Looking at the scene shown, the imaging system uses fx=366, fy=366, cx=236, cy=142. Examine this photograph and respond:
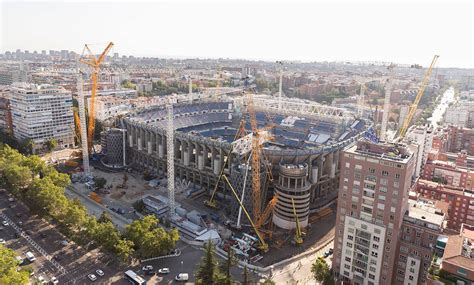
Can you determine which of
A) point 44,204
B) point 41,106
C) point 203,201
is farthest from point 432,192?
point 41,106

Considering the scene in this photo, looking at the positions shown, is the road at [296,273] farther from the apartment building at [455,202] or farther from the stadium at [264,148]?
the apartment building at [455,202]

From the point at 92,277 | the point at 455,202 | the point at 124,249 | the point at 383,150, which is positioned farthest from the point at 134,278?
the point at 455,202

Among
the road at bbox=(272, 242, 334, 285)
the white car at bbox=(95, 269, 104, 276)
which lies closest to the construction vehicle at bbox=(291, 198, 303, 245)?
the road at bbox=(272, 242, 334, 285)

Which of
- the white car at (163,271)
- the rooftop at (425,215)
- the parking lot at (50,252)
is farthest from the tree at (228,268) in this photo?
the rooftop at (425,215)

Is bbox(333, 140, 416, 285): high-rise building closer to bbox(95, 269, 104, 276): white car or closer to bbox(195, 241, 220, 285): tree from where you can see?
bbox(195, 241, 220, 285): tree

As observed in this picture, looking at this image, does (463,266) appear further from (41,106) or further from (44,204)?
(41,106)
